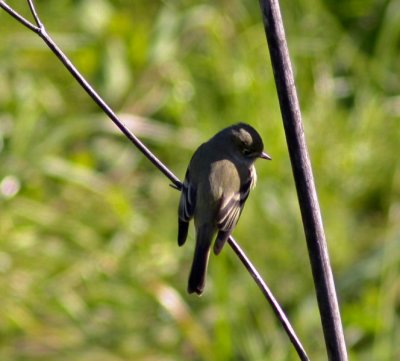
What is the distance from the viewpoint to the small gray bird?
3.09m

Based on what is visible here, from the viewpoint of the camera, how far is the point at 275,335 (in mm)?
5023

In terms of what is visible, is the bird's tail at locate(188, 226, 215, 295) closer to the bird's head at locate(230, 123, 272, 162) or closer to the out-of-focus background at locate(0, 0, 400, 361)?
the bird's head at locate(230, 123, 272, 162)

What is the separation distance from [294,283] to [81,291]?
44.2 inches

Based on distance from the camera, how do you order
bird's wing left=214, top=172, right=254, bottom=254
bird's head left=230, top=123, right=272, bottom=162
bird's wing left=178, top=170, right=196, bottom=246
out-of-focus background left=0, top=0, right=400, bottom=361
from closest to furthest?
bird's wing left=214, top=172, right=254, bottom=254, bird's wing left=178, top=170, right=196, bottom=246, bird's head left=230, top=123, right=272, bottom=162, out-of-focus background left=0, top=0, right=400, bottom=361

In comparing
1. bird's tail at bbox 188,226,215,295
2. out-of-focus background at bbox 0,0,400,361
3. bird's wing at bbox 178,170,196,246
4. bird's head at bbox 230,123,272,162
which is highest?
bird's head at bbox 230,123,272,162

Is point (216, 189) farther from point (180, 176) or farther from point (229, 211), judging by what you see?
point (180, 176)

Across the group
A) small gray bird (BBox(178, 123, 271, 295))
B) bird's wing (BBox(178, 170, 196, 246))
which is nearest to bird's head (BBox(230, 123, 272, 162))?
small gray bird (BBox(178, 123, 271, 295))

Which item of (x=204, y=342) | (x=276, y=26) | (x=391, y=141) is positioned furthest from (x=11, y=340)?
(x=276, y=26)

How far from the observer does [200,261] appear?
10.2 ft

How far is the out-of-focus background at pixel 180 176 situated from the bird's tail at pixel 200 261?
1466 mm

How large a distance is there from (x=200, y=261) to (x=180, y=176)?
2.62 meters

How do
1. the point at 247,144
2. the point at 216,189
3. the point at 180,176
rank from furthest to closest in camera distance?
the point at 180,176
the point at 247,144
the point at 216,189

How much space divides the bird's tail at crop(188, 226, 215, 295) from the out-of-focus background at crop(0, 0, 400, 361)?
147 centimetres

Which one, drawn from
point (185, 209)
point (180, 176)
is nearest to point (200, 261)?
point (185, 209)
